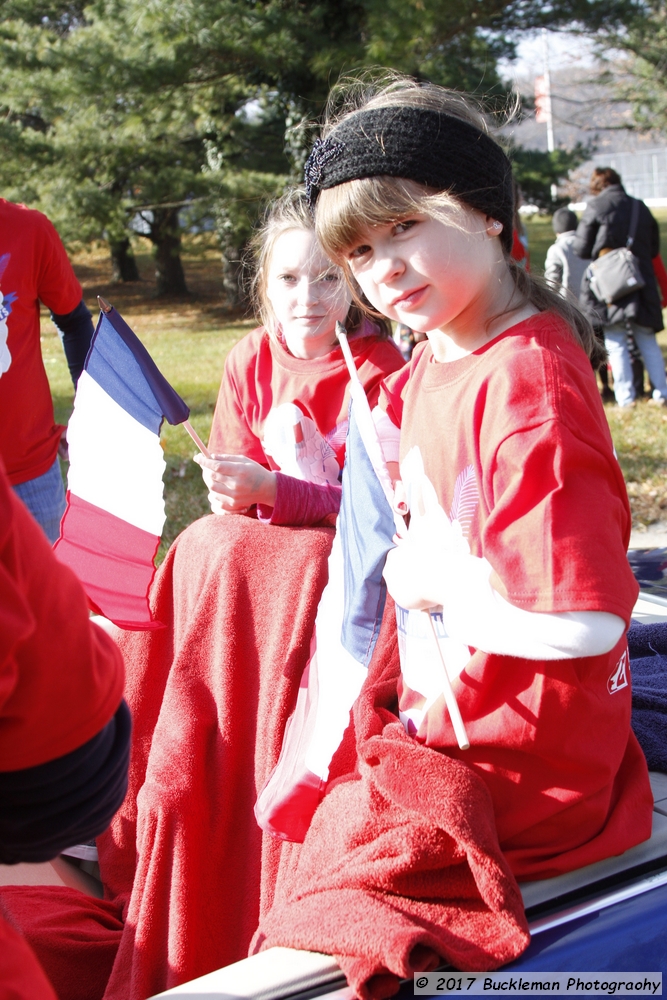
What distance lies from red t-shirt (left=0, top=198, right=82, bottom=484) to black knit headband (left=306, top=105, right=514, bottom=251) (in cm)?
152

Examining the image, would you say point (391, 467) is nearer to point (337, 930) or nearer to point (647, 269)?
point (337, 930)

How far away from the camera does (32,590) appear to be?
900mm

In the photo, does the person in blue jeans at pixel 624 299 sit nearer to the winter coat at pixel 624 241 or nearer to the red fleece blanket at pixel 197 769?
the winter coat at pixel 624 241

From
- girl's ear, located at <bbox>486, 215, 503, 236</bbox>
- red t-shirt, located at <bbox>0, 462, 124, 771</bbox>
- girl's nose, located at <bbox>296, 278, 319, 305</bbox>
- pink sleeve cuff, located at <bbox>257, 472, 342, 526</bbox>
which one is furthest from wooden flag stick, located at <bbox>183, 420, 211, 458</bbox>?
red t-shirt, located at <bbox>0, 462, 124, 771</bbox>

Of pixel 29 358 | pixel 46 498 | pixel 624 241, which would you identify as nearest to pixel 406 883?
pixel 46 498

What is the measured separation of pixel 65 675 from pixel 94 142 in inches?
540

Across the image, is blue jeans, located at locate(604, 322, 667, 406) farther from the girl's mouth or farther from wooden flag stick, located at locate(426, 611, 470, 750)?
wooden flag stick, located at locate(426, 611, 470, 750)

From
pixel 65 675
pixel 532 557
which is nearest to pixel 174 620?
pixel 532 557

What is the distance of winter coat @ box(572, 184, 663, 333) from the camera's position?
26.1 feet

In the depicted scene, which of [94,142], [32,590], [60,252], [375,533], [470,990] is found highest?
[94,142]

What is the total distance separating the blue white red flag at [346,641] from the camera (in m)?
1.79

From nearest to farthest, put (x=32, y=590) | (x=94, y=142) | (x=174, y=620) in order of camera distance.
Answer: (x=32, y=590)
(x=174, y=620)
(x=94, y=142)

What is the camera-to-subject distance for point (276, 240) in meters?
2.45

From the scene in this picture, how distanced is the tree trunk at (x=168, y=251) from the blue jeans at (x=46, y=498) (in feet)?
47.4
